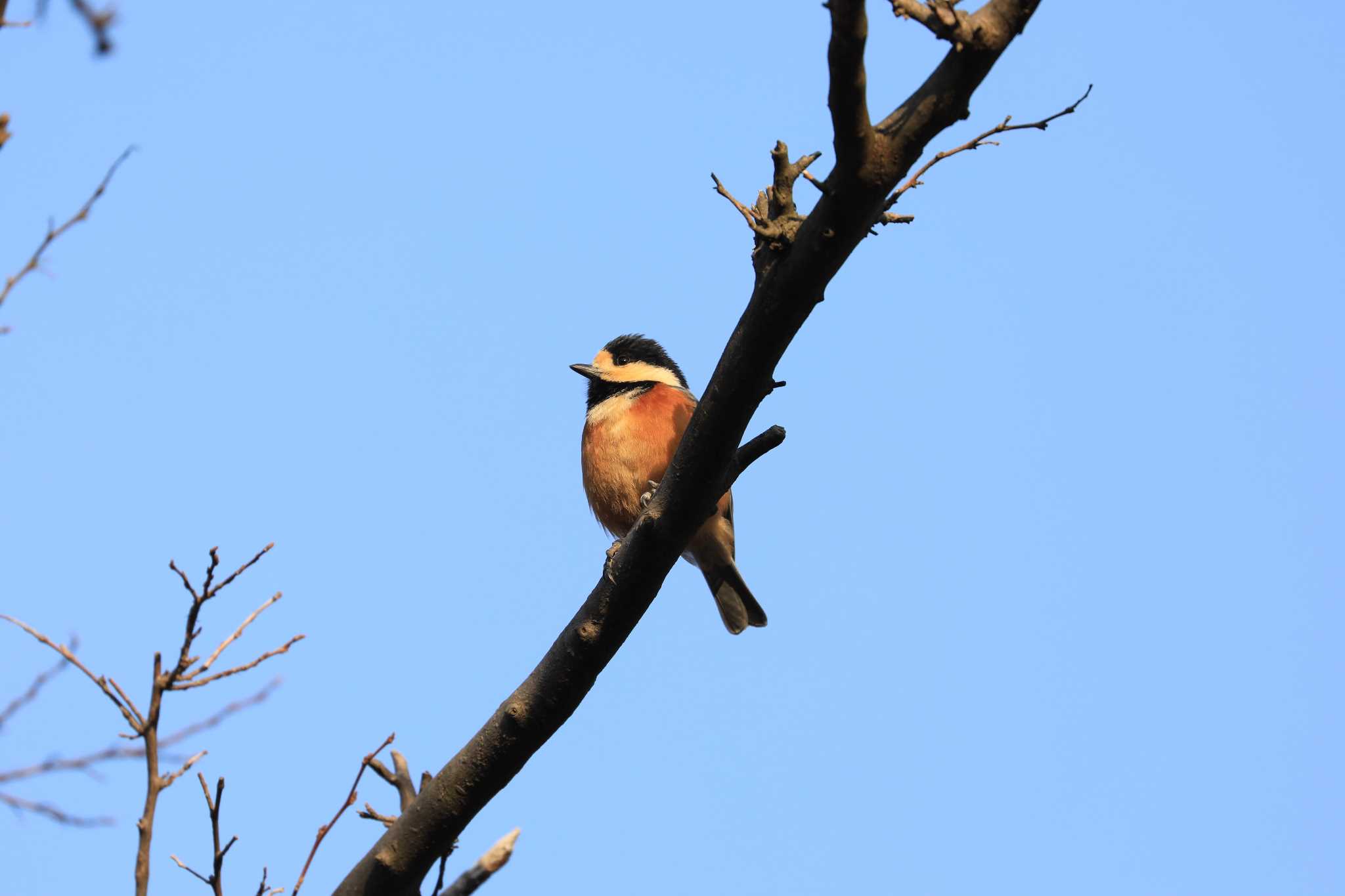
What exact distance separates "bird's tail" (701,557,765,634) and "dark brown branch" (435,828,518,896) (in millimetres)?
3919

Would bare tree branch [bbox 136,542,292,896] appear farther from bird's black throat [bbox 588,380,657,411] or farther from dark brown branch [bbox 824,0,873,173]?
bird's black throat [bbox 588,380,657,411]

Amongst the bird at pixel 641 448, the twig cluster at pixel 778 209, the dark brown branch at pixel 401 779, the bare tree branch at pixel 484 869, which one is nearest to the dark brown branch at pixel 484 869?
the bare tree branch at pixel 484 869

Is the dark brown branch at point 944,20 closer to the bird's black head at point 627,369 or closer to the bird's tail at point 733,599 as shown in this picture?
the bird's black head at point 627,369

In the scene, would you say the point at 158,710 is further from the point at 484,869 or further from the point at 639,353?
the point at 639,353

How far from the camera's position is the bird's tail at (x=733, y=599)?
7809 millimetres

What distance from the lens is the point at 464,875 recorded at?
387 cm

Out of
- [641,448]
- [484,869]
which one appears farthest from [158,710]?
[641,448]

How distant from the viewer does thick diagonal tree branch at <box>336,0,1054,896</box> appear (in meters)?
3.12

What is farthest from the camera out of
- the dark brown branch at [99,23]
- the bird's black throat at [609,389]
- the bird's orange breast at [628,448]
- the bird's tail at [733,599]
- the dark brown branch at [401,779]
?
the bird's tail at [733,599]

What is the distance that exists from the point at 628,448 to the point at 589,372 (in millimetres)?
1112

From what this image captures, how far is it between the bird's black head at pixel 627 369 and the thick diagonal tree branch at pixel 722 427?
3.83 m

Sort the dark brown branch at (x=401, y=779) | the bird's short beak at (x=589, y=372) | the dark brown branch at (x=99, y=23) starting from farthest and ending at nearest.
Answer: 1. the bird's short beak at (x=589, y=372)
2. the dark brown branch at (x=401, y=779)
3. the dark brown branch at (x=99, y=23)

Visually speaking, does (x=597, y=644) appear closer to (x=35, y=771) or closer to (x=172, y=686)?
(x=172, y=686)

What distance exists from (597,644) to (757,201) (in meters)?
1.49
